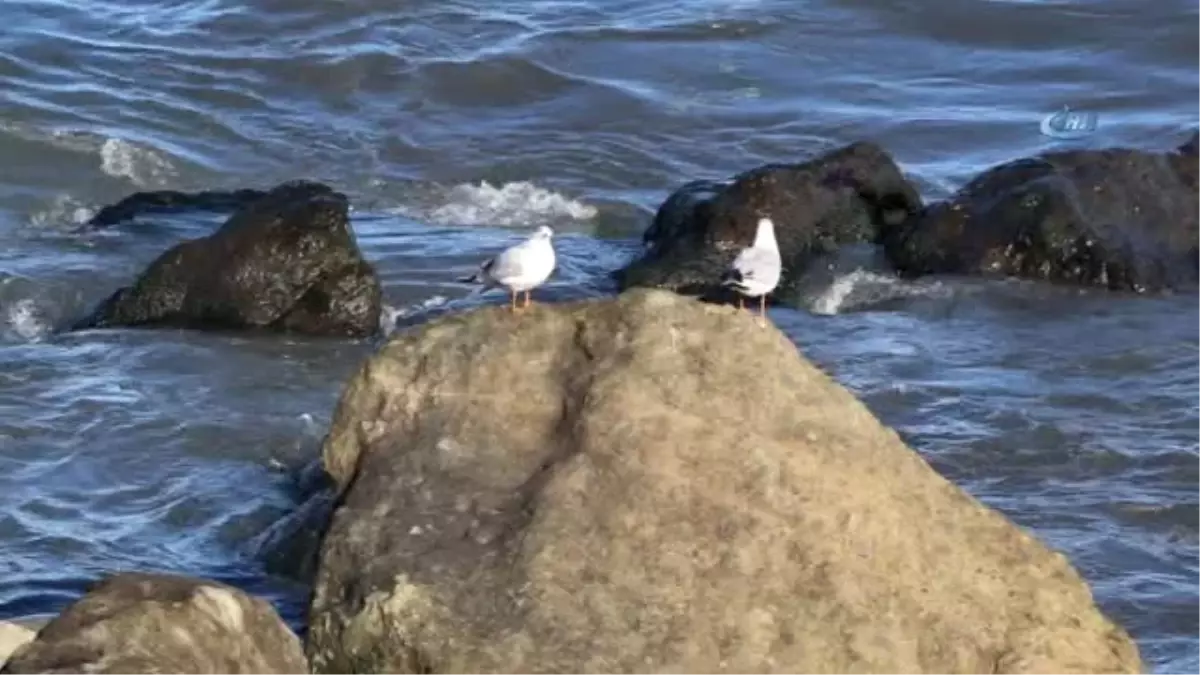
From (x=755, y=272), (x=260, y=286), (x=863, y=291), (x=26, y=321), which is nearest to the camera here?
(x=755, y=272)

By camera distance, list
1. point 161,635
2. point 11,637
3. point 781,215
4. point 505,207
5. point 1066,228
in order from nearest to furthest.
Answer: point 161,635 → point 11,637 → point 1066,228 → point 781,215 → point 505,207

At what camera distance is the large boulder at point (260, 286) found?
11.6m

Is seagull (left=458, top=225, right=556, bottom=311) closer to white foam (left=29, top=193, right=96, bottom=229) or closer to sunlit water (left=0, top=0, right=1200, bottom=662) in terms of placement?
sunlit water (left=0, top=0, right=1200, bottom=662)

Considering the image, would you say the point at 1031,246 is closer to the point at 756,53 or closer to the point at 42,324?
the point at 42,324

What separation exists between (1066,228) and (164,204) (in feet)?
17.2

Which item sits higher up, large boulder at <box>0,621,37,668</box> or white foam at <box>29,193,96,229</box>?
white foam at <box>29,193,96,229</box>

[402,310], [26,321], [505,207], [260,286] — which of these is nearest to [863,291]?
[402,310]

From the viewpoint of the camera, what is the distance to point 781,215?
1303cm

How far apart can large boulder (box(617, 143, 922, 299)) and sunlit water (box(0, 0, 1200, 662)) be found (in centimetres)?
31

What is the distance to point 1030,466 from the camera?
32.0ft

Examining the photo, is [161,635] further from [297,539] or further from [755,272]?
[755,272]

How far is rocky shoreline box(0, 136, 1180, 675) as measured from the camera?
19.2 ft

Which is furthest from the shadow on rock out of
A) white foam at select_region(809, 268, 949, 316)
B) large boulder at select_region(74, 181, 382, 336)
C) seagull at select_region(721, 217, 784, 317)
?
white foam at select_region(809, 268, 949, 316)

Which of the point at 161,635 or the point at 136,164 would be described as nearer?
the point at 161,635
